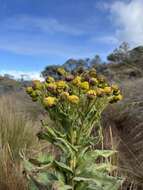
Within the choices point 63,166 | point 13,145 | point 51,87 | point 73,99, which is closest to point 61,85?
point 51,87

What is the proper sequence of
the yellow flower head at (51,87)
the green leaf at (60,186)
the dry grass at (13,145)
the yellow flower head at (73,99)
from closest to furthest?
the yellow flower head at (73,99)
the yellow flower head at (51,87)
the green leaf at (60,186)
the dry grass at (13,145)

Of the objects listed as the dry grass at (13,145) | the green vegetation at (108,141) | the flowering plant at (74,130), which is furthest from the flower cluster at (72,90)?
the dry grass at (13,145)

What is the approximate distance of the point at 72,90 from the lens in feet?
11.4

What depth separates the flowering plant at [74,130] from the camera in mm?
3422

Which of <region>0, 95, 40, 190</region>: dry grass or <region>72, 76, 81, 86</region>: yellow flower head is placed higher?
<region>72, 76, 81, 86</region>: yellow flower head

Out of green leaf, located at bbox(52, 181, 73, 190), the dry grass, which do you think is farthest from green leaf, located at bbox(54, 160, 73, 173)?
the dry grass

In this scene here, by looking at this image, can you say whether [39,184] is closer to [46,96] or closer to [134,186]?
[46,96]

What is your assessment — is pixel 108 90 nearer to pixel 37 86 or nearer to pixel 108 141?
pixel 37 86

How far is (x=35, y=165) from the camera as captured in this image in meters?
3.76

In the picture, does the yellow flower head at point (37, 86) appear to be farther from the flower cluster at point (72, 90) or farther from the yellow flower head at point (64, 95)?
the yellow flower head at point (64, 95)

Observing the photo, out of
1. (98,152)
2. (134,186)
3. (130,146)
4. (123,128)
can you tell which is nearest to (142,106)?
(123,128)

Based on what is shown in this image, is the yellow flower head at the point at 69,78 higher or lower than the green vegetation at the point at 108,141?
higher

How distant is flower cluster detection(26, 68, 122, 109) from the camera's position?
3.30 m

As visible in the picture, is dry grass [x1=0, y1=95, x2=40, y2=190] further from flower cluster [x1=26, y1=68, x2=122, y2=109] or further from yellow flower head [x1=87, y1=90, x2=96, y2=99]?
yellow flower head [x1=87, y1=90, x2=96, y2=99]
